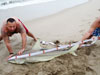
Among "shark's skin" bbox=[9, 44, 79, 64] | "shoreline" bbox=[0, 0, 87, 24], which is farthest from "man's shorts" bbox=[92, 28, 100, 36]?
"shoreline" bbox=[0, 0, 87, 24]

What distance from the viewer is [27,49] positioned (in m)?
2.74

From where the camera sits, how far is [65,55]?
2.47m

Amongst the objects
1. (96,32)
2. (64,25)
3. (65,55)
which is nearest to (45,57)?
(65,55)

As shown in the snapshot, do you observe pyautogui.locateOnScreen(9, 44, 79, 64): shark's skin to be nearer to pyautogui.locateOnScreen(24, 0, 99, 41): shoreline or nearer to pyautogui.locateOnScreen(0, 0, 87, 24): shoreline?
pyautogui.locateOnScreen(24, 0, 99, 41): shoreline

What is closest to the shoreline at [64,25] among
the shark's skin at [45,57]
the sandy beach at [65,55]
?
the sandy beach at [65,55]

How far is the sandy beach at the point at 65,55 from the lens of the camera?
218cm

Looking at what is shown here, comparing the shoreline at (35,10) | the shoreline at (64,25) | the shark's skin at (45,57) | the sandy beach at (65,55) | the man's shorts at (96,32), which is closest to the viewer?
the sandy beach at (65,55)

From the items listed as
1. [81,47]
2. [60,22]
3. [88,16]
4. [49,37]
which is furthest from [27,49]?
[88,16]

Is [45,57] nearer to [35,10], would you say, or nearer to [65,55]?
[65,55]

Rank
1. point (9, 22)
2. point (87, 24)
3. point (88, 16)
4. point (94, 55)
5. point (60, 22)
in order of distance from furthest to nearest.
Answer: point (88, 16) < point (60, 22) < point (87, 24) < point (94, 55) < point (9, 22)

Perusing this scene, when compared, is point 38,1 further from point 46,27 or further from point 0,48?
point 0,48

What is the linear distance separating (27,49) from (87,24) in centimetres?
195

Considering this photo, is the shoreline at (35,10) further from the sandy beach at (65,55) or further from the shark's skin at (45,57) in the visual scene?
the shark's skin at (45,57)

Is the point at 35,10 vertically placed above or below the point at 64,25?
above
